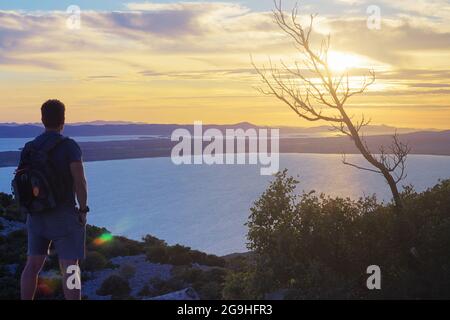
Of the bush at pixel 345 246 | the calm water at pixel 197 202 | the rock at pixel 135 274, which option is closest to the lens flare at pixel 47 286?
the rock at pixel 135 274

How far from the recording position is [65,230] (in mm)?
6734

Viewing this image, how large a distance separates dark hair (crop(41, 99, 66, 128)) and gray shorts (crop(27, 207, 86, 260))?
0.95 metres

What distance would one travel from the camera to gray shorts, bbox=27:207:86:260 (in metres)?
6.75

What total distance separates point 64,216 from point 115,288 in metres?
10.8

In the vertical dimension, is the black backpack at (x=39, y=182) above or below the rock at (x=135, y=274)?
above

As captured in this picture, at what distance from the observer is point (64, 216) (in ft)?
22.1

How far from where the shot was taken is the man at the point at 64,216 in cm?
674

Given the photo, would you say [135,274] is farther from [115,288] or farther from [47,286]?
[47,286]

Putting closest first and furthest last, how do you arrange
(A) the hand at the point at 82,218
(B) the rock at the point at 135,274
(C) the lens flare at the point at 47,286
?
1. (A) the hand at the point at 82,218
2. (C) the lens flare at the point at 47,286
3. (B) the rock at the point at 135,274

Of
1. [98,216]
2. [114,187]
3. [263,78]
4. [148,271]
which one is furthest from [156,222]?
[263,78]

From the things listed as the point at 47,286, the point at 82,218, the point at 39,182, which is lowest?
the point at 47,286

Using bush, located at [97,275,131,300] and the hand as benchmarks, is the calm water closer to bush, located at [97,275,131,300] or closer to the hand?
bush, located at [97,275,131,300]

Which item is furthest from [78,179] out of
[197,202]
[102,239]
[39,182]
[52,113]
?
[197,202]

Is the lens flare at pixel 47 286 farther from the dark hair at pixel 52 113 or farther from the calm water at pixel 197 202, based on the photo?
the calm water at pixel 197 202
